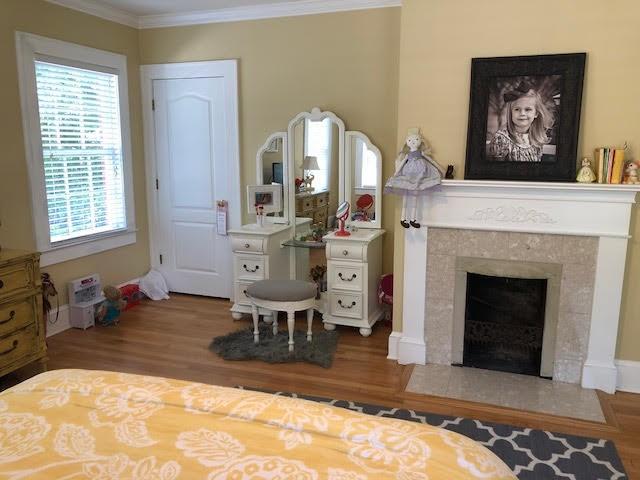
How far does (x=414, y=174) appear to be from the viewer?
3.27 metres

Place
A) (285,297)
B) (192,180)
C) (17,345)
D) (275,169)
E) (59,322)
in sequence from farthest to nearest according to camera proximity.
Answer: (192,180) → (275,169) → (59,322) → (285,297) → (17,345)

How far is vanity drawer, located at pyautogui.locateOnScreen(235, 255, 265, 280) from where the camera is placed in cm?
426

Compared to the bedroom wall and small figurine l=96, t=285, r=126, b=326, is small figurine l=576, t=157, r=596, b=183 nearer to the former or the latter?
the bedroom wall

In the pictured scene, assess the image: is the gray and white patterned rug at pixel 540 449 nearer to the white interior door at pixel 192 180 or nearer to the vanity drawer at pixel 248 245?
the vanity drawer at pixel 248 245

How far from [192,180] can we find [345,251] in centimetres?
176

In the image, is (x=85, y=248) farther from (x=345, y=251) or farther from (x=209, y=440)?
(x=209, y=440)

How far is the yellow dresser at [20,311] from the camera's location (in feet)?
10.1

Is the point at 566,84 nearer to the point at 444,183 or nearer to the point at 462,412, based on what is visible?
the point at 444,183

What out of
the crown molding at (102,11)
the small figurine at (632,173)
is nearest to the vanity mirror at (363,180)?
the small figurine at (632,173)

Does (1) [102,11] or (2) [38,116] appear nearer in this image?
(2) [38,116]

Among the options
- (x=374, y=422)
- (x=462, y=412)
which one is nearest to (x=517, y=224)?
(x=462, y=412)

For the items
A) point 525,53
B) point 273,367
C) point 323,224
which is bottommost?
point 273,367

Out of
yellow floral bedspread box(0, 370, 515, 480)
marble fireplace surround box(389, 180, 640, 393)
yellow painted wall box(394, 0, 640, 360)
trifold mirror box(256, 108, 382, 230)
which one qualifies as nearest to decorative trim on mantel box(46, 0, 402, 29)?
trifold mirror box(256, 108, 382, 230)

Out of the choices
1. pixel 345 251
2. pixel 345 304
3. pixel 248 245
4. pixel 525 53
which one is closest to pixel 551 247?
pixel 525 53
